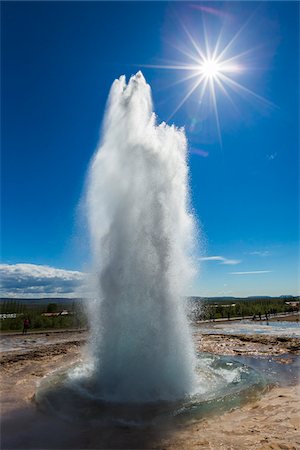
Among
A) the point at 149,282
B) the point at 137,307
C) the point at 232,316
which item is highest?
the point at 149,282

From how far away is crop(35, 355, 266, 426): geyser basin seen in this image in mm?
8641

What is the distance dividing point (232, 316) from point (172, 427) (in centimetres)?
4571

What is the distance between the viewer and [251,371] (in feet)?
45.0

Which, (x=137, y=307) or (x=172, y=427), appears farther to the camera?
(x=137, y=307)

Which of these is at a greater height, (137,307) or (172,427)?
(137,307)

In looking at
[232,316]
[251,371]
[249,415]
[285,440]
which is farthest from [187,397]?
[232,316]

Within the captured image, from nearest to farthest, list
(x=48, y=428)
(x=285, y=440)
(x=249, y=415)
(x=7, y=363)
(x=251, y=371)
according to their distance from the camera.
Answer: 1. (x=285, y=440)
2. (x=48, y=428)
3. (x=249, y=415)
4. (x=251, y=371)
5. (x=7, y=363)

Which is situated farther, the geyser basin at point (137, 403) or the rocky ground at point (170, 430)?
the geyser basin at point (137, 403)

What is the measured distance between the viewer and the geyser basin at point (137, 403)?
864cm

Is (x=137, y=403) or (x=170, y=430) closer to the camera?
(x=170, y=430)

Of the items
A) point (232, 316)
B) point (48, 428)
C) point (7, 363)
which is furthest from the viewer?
point (232, 316)

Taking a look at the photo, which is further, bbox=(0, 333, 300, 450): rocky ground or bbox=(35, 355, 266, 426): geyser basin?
bbox=(35, 355, 266, 426): geyser basin

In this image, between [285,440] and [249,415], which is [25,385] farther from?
[285,440]

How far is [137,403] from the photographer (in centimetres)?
967
